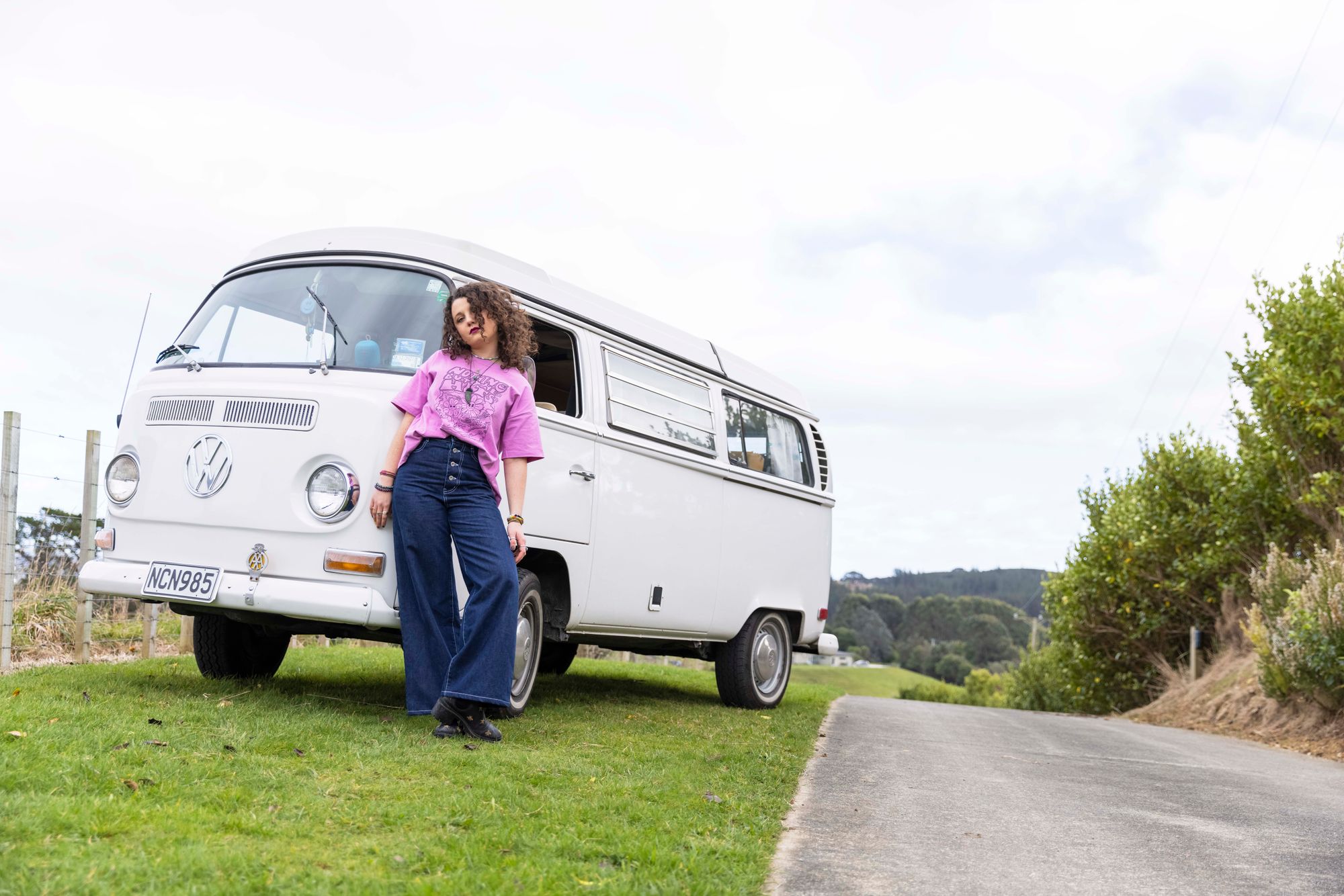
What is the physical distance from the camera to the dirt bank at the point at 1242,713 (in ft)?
37.3

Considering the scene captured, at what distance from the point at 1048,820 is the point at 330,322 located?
423cm

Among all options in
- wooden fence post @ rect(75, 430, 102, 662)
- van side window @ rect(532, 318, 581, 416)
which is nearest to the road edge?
van side window @ rect(532, 318, 581, 416)

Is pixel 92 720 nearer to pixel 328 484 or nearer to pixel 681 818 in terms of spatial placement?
pixel 328 484

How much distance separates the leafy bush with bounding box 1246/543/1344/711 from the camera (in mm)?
11039

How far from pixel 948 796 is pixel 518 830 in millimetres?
2662

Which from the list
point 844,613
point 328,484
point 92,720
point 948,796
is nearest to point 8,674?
point 92,720

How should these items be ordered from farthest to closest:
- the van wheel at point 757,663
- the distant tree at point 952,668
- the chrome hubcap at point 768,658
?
the distant tree at point 952,668
the chrome hubcap at point 768,658
the van wheel at point 757,663

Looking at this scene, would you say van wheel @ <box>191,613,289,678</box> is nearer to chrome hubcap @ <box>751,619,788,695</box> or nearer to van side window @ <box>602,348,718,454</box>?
van side window @ <box>602,348,718,454</box>

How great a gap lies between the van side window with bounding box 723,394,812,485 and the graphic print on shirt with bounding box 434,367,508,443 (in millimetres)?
3335

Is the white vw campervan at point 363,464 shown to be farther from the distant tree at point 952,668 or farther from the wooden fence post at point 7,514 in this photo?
the distant tree at point 952,668

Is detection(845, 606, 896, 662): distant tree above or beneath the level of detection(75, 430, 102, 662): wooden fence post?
beneath

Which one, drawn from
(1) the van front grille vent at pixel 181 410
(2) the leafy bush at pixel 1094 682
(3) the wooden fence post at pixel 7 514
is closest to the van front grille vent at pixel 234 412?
(1) the van front grille vent at pixel 181 410

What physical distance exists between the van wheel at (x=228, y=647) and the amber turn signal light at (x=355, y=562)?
1.59m

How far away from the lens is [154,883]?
9.48 ft
